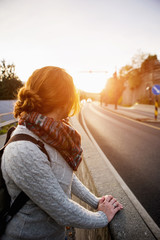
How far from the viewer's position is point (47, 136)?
40.6 inches

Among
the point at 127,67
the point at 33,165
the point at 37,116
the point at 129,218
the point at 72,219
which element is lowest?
the point at 129,218

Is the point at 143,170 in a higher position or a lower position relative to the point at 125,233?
lower

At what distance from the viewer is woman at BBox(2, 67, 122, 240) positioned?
92cm

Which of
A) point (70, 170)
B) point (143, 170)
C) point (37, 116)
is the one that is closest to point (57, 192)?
point (70, 170)

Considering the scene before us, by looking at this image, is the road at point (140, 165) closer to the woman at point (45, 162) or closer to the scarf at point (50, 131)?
the woman at point (45, 162)

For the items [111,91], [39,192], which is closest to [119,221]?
[39,192]

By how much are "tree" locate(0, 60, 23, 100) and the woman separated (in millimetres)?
22863

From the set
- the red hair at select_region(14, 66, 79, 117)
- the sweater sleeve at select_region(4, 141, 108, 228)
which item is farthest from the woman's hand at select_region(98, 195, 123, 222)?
the red hair at select_region(14, 66, 79, 117)

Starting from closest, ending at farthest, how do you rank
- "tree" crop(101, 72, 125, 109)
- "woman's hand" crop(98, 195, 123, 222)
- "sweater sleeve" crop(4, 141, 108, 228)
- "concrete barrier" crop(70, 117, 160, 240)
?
"sweater sleeve" crop(4, 141, 108, 228) < "concrete barrier" crop(70, 117, 160, 240) < "woman's hand" crop(98, 195, 123, 222) < "tree" crop(101, 72, 125, 109)

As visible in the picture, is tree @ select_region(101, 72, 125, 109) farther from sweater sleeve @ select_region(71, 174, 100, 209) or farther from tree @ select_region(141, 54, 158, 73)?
sweater sleeve @ select_region(71, 174, 100, 209)

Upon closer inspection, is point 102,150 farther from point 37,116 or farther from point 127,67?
point 127,67

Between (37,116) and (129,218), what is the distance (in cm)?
Result: 113

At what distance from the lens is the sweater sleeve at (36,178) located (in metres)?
0.90

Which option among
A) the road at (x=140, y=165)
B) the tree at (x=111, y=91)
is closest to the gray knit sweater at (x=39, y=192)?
the road at (x=140, y=165)
